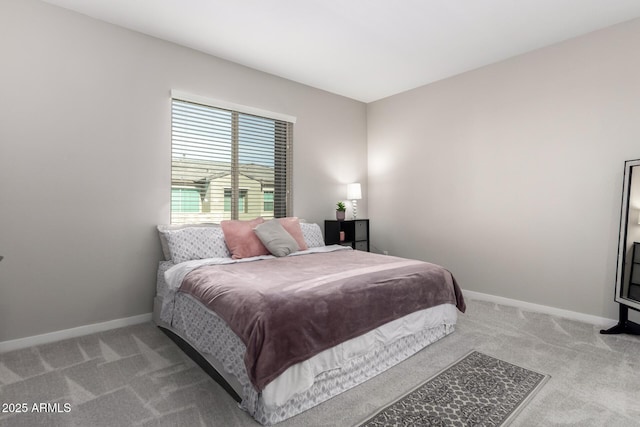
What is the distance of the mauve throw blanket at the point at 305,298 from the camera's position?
1.70 metres

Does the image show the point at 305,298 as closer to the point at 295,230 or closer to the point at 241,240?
the point at 241,240

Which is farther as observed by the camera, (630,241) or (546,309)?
(546,309)

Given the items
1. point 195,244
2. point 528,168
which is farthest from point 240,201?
point 528,168

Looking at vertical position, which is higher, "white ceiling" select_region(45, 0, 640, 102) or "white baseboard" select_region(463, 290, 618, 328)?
"white ceiling" select_region(45, 0, 640, 102)

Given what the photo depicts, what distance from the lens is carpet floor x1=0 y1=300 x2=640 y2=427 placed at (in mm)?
1737

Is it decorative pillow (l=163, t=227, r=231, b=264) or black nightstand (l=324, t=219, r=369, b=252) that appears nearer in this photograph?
decorative pillow (l=163, t=227, r=231, b=264)

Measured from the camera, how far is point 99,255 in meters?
2.92

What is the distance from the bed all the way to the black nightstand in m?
1.29

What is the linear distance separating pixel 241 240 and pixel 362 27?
2349 millimetres

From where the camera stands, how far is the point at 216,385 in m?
2.05

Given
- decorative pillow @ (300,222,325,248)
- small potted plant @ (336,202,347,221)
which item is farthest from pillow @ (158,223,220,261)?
small potted plant @ (336,202,347,221)

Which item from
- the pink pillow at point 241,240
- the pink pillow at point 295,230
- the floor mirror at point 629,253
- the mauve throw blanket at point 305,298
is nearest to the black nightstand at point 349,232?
the pink pillow at point 295,230

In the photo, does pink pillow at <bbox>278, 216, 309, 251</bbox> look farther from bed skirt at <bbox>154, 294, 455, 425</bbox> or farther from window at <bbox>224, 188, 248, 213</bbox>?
bed skirt at <bbox>154, 294, 455, 425</bbox>

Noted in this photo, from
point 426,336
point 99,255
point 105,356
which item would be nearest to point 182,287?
point 105,356
